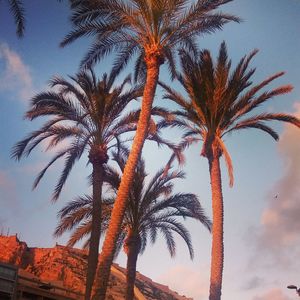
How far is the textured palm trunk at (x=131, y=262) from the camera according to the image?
69.9 ft

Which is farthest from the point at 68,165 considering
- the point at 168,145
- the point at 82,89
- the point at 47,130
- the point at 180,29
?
the point at 180,29

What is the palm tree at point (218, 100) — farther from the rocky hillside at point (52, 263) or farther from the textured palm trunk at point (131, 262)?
the rocky hillside at point (52, 263)

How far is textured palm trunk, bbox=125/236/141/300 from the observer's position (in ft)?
69.9

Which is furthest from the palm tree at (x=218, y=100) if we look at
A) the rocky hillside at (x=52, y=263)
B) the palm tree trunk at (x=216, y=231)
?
the rocky hillside at (x=52, y=263)

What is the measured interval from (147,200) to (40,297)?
685 cm

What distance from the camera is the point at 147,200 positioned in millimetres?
22266

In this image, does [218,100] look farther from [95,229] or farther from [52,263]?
[52,263]

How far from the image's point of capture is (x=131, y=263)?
21.8m

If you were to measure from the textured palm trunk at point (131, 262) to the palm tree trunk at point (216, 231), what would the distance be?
18.0 feet

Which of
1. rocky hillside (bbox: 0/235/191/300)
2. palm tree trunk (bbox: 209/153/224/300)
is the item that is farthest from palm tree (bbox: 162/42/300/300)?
rocky hillside (bbox: 0/235/191/300)

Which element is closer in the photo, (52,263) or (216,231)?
(216,231)

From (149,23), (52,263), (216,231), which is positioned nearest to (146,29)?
(149,23)

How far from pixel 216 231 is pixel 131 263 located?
5829mm

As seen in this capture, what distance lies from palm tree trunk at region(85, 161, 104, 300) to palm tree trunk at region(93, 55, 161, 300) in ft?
13.4
